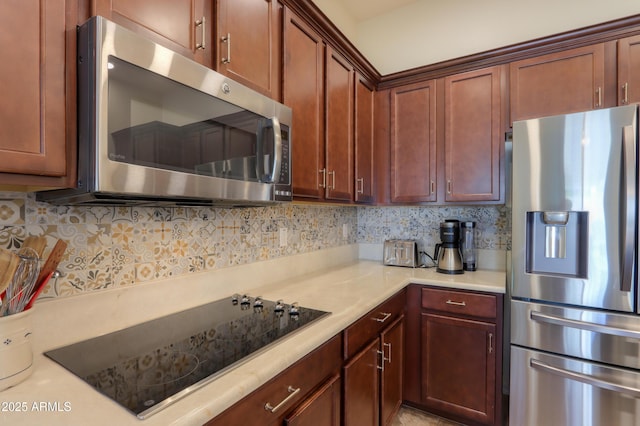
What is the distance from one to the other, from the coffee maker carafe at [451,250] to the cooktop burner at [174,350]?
48.6 inches

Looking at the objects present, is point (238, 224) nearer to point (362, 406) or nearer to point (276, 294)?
point (276, 294)

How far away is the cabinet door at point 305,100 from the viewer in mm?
1557

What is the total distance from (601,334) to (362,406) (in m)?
1.18

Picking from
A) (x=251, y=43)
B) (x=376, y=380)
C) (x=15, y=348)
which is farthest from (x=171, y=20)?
(x=376, y=380)

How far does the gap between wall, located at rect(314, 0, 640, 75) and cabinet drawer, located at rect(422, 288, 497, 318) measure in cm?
184

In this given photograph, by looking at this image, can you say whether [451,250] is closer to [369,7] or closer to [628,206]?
[628,206]

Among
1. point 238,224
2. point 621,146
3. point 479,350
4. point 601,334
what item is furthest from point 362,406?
point 621,146

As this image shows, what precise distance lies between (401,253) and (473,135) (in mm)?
966

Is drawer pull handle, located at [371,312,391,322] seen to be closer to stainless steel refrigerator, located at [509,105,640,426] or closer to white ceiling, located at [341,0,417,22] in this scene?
stainless steel refrigerator, located at [509,105,640,426]

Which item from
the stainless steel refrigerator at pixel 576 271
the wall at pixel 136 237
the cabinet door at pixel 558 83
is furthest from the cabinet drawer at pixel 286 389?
the cabinet door at pixel 558 83

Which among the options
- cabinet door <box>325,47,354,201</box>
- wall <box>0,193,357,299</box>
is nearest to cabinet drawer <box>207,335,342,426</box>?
wall <box>0,193,357,299</box>

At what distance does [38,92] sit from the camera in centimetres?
73

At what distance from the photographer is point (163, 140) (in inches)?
36.3

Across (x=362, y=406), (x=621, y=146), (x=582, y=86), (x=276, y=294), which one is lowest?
(x=362, y=406)
